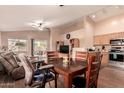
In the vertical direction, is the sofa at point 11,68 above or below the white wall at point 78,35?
below

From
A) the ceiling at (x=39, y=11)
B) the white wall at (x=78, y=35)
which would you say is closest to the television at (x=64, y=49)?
the white wall at (x=78, y=35)

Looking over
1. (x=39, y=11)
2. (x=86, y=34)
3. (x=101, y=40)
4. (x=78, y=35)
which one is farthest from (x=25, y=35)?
(x=101, y=40)

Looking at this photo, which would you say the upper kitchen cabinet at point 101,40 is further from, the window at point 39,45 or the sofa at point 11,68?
the sofa at point 11,68

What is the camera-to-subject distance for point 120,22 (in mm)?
6168

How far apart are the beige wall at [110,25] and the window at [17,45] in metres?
5.40

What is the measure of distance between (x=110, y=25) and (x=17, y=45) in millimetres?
6635

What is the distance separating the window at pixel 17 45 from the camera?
914 cm

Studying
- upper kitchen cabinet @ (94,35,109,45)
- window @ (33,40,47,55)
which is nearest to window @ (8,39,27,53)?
window @ (33,40,47,55)

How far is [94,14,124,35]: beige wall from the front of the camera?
6.16 metres

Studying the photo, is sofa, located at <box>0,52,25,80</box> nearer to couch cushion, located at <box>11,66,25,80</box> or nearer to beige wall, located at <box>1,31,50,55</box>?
couch cushion, located at <box>11,66,25,80</box>

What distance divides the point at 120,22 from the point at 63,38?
432 centimetres
